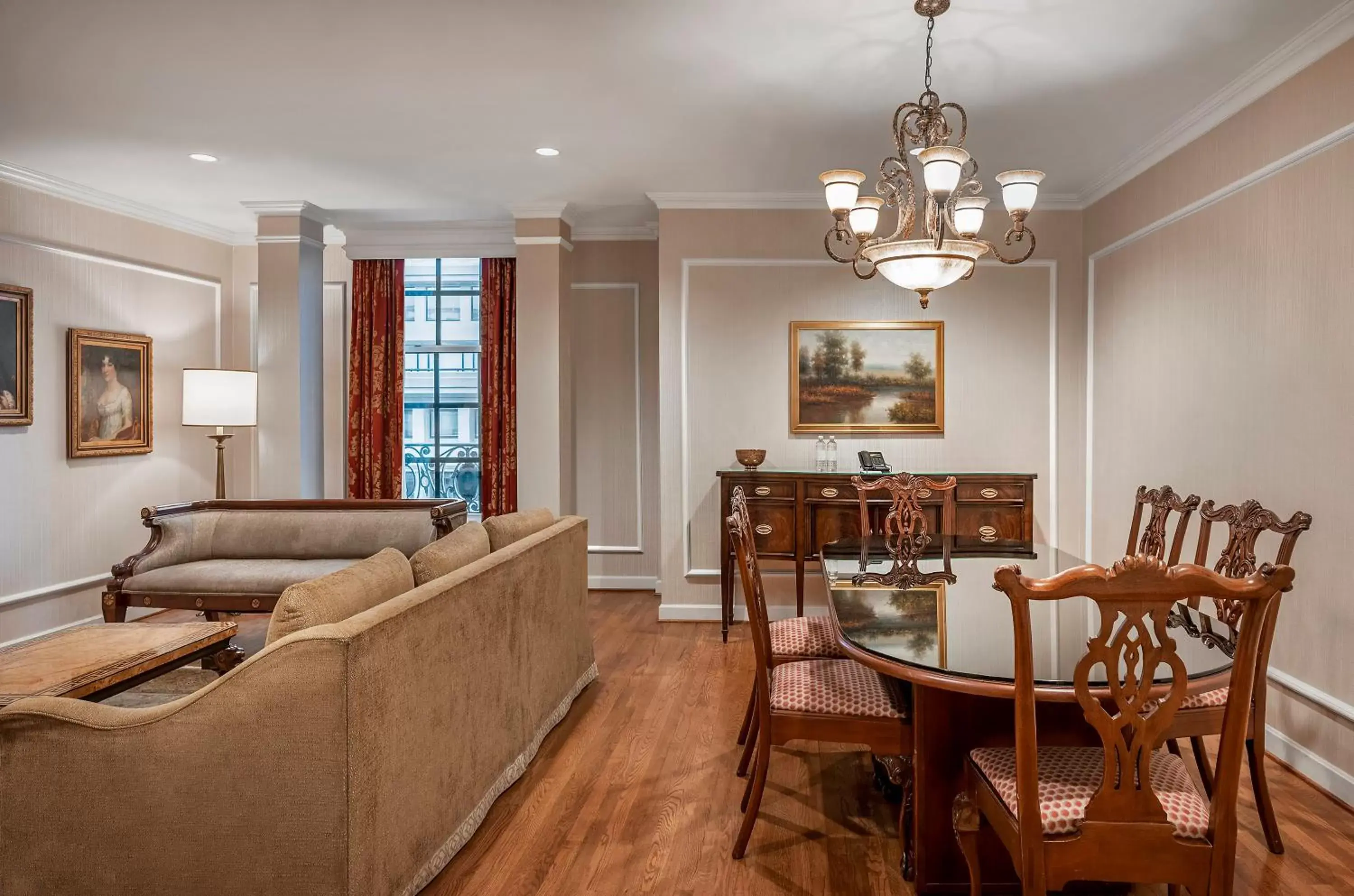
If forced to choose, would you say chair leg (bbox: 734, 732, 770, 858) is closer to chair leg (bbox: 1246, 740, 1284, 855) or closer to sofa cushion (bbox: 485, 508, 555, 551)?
sofa cushion (bbox: 485, 508, 555, 551)

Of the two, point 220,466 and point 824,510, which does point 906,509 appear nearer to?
point 824,510

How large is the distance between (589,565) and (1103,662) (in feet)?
16.3

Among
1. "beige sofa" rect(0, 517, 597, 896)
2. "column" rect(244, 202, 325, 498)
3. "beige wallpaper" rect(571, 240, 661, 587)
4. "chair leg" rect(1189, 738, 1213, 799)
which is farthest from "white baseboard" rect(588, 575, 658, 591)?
"beige sofa" rect(0, 517, 597, 896)

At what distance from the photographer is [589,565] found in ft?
20.9

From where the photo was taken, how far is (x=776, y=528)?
489cm

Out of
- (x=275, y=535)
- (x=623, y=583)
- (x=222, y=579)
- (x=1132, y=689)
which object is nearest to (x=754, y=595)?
(x=1132, y=689)

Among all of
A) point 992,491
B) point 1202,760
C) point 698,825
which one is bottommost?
point 698,825

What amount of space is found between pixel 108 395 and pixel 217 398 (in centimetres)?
67

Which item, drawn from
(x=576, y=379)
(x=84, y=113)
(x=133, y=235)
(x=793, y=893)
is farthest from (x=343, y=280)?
(x=793, y=893)

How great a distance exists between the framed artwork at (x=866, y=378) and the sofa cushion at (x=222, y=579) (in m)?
2.94

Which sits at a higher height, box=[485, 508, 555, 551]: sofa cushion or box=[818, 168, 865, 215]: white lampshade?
box=[818, 168, 865, 215]: white lampshade

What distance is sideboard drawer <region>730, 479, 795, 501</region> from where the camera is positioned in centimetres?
488

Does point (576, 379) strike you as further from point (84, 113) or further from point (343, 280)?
point (84, 113)

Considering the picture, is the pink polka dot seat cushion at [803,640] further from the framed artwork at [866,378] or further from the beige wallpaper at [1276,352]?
the framed artwork at [866,378]
